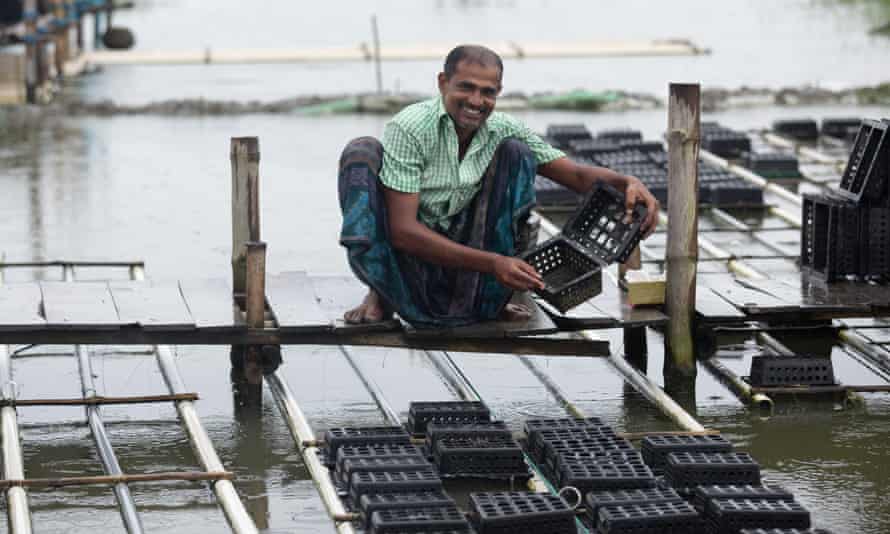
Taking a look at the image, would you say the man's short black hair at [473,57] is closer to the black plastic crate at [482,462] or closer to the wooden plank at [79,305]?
the black plastic crate at [482,462]

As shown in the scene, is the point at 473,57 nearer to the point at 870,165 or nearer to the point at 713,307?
the point at 713,307

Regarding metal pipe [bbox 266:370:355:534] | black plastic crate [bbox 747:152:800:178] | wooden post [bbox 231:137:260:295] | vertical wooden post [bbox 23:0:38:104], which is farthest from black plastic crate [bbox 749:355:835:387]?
vertical wooden post [bbox 23:0:38:104]

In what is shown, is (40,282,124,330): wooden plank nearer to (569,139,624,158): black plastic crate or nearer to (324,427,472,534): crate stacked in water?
(324,427,472,534): crate stacked in water

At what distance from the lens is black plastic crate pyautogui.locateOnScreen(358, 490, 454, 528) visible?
5578 millimetres

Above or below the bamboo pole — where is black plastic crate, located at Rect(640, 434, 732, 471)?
above

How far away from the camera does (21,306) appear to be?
23.3 ft

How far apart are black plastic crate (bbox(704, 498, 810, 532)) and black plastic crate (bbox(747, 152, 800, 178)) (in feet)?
23.4

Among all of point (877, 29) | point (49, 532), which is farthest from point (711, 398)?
point (877, 29)

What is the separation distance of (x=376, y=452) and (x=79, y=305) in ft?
5.38

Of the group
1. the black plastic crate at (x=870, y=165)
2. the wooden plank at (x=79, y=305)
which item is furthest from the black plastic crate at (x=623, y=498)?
the black plastic crate at (x=870, y=165)

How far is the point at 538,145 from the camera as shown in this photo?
7.34 meters

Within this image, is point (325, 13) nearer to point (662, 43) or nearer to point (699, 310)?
point (662, 43)

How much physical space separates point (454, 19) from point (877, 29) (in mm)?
7571

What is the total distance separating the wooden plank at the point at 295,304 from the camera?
703cm
